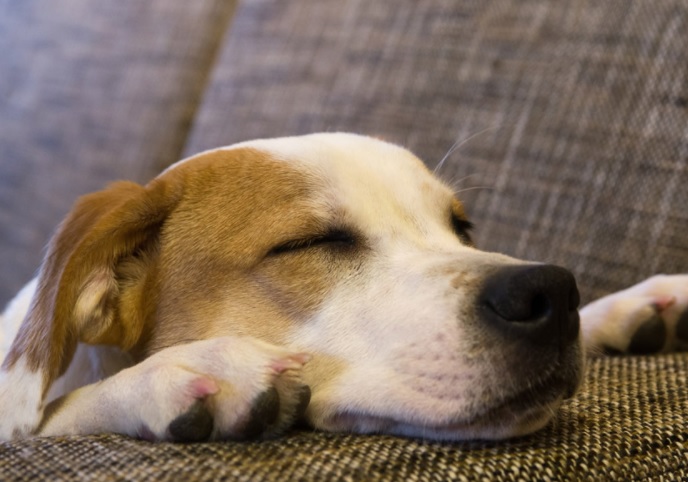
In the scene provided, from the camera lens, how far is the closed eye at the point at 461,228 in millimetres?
1376

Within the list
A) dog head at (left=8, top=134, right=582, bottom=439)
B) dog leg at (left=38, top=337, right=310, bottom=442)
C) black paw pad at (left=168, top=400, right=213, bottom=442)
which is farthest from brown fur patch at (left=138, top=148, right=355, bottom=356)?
black paw pad at (left=168, top=400, right=213, bottom=442)

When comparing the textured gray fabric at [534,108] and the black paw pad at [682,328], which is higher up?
the textured gray fabric at [534,108]

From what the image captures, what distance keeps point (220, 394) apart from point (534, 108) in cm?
122

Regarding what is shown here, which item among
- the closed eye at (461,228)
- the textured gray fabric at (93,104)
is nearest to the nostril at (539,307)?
the closed eye at (461,228)

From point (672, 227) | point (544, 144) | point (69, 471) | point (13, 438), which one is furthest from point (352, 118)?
point (69, 471)

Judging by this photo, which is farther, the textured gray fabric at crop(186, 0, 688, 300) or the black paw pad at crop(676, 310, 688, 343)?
the textured gray fabric at crop(186, 0, 688, 300)

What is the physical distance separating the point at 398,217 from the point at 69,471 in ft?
2.08

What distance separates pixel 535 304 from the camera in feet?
2.85

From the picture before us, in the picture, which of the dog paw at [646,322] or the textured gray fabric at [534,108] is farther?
the textured gray fabric at [534,108]

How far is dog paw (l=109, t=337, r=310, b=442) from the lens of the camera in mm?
828

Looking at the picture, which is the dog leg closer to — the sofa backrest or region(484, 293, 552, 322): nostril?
region(484, 293, 552, 322): nostril

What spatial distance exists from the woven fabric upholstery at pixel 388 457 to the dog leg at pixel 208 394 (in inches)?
Answer: 1.1

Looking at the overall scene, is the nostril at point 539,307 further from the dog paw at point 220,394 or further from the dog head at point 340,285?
the dog paw at point 220,394

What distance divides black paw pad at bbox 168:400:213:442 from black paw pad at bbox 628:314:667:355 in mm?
831
